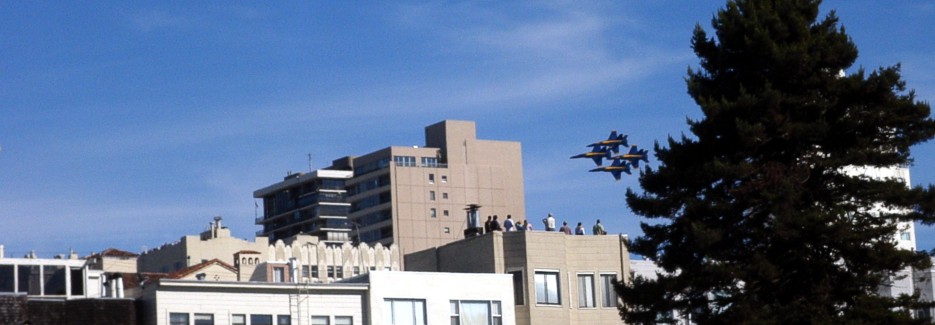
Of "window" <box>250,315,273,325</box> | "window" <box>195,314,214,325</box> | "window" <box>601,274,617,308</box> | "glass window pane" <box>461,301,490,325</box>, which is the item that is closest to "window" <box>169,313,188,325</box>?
"window" <box>195,314,214,325</box>

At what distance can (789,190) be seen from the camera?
59.7 meters

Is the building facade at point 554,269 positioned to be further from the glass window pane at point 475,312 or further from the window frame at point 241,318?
the window frame at point 241,318

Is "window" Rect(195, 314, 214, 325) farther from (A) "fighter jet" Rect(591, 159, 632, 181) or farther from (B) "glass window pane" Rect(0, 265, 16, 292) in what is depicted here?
(A) "fighter jet" Rect(591, 159, 632, 181)

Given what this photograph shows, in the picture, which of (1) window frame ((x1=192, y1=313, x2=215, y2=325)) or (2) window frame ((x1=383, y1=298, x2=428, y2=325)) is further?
(2) window frame ((x1=383, y1=298, x2=428, y2=325))

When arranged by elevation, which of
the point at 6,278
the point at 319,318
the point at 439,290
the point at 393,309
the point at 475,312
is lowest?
the point at 319,318

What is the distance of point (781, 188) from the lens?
60.0 m

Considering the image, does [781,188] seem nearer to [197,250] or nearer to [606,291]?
[606,291]

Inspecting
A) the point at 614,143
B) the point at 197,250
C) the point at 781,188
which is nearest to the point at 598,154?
the point at 614,143

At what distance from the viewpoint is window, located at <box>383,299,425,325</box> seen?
77.2 meters

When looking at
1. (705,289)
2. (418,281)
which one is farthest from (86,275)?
(705,289)

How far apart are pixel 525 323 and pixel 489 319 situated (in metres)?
1.66

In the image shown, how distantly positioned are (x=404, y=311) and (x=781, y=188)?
2206 cm

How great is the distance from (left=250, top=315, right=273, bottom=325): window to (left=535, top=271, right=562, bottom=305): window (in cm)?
1198

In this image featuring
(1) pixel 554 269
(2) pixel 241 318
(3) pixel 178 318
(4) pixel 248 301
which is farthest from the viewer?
(1) pixel 554 269
